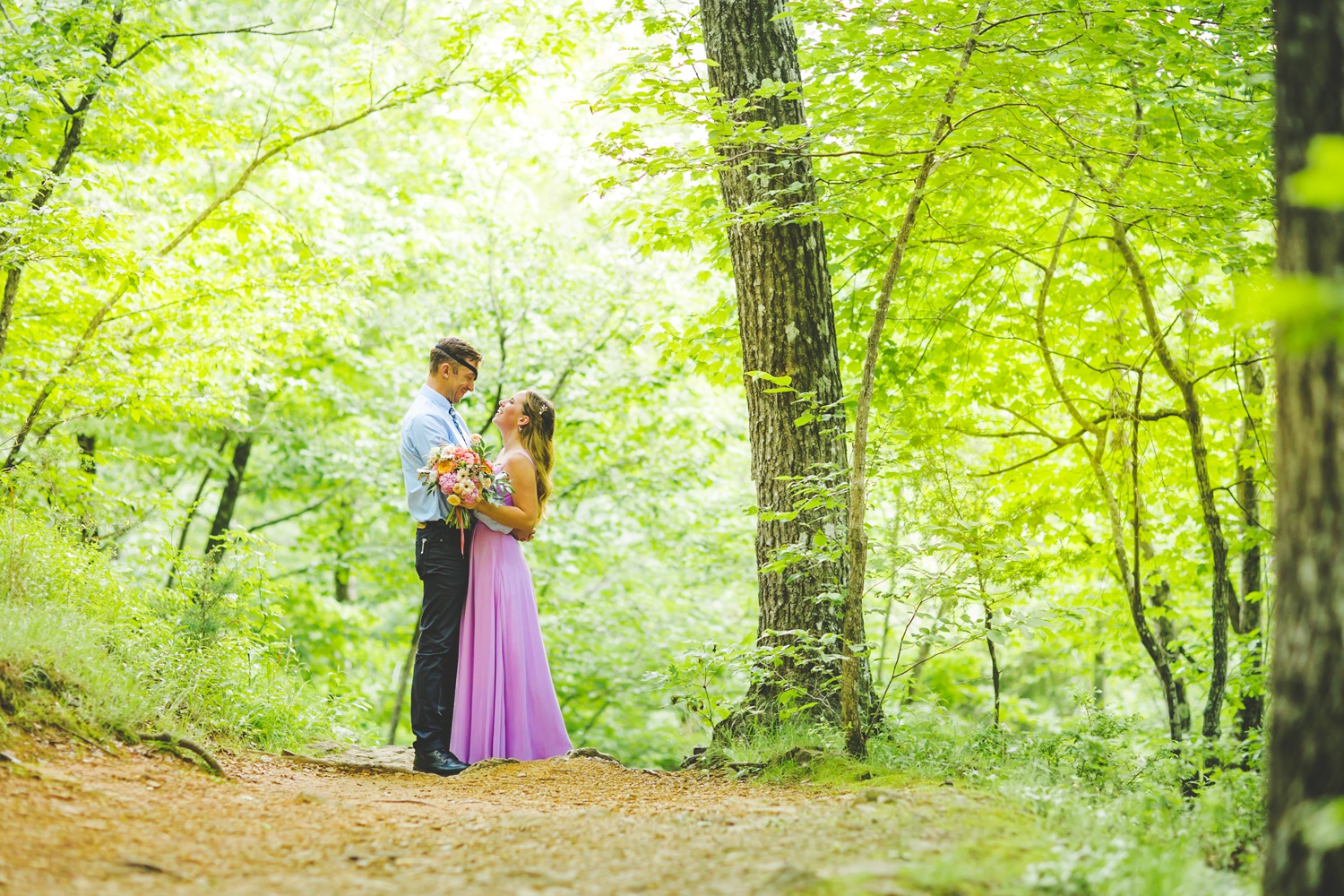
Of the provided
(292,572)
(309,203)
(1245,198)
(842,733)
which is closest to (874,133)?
(1245,198)

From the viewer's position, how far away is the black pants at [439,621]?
501cm

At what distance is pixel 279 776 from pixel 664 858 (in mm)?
2546

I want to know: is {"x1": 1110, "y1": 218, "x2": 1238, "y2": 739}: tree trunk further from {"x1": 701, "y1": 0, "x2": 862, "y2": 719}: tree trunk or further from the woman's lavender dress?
the woman's lavender dress

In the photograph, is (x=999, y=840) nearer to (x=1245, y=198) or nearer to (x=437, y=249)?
(x=1245, y=198)

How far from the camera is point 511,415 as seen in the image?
215 inches

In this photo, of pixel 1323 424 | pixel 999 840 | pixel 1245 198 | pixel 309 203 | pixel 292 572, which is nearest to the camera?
pixel 1323 424

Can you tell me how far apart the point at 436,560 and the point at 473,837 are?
245cm

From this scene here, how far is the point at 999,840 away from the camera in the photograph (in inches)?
93.7

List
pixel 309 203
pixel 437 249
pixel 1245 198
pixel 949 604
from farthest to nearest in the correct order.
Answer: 1. pixel 437 249
2. pixel 309 203
3. pixel 1245 198
4. pixel 949 604

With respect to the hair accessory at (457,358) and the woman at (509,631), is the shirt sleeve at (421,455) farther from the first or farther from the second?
the hair accessory at (457,358)

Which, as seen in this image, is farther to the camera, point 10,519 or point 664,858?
point 10,519

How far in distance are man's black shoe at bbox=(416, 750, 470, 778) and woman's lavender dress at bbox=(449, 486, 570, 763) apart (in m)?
0.23

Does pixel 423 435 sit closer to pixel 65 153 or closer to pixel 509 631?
pixel 509 631

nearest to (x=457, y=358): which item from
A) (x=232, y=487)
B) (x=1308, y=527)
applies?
(x=1308, y=527)
